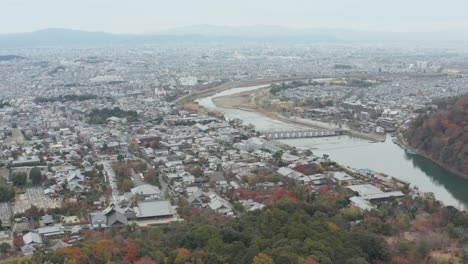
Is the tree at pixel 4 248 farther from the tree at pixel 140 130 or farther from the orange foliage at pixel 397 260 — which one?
the tree at pixel 140 130

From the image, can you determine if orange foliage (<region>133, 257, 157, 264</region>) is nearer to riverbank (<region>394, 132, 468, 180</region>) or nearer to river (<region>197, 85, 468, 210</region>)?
river (<region>197, 85, 468, 210</region>)

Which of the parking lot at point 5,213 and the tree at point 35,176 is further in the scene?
the tree at point 35,176

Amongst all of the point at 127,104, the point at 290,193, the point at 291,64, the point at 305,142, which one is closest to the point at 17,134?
the point at 127,104

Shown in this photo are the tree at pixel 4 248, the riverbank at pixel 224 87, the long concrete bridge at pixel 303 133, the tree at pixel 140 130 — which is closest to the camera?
the tree at pixel 4 248

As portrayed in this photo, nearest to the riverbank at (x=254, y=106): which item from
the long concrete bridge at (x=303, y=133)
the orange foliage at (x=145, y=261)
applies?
the long concrete bridge at (x=303, y=133)

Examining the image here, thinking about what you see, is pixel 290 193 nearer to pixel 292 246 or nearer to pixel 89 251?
pixel 292 246
